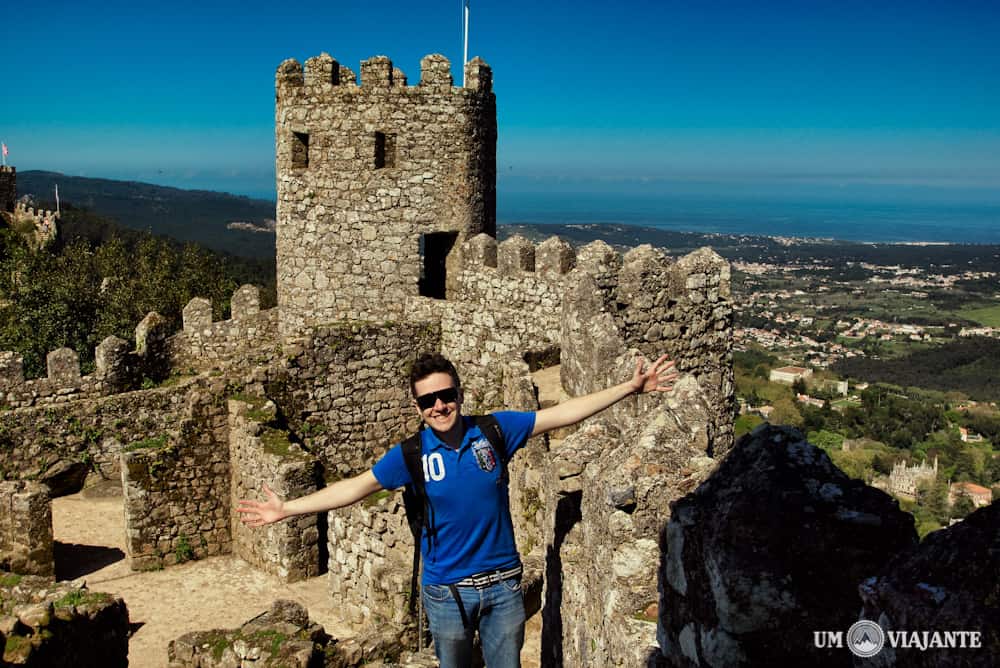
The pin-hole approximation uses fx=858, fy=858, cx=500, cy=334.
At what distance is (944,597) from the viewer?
168 centimetres

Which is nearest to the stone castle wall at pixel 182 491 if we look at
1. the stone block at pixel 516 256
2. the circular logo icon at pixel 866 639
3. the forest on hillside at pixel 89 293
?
the stone block at pixel 516 256

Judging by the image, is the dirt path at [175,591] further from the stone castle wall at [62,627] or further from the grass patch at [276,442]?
the grass patch at [276,442]

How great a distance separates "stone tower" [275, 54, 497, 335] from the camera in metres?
12.6

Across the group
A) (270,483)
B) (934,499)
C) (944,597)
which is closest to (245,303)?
(270,483)

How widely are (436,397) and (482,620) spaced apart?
1.18 metres

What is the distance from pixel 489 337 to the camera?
1085 centimetres

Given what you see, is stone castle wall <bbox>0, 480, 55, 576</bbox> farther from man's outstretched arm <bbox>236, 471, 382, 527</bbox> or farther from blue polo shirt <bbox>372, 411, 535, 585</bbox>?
blue polo shirt <bbox>372, 411, 535, 585</bbox>

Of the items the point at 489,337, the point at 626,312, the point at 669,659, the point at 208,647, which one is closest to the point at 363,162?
the point at 489,337

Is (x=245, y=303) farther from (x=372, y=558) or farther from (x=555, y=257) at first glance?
(x=372, y=558)

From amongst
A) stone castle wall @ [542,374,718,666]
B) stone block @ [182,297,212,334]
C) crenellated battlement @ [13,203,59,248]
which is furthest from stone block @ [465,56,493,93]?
crenellated battlement @ [13,203,59,248]

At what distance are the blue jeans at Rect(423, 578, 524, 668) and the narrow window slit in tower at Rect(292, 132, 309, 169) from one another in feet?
32.7

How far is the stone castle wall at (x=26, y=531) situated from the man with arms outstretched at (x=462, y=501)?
22.9 ft

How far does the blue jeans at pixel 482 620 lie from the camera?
13.7 ft

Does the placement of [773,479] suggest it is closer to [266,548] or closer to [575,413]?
[575,413]
